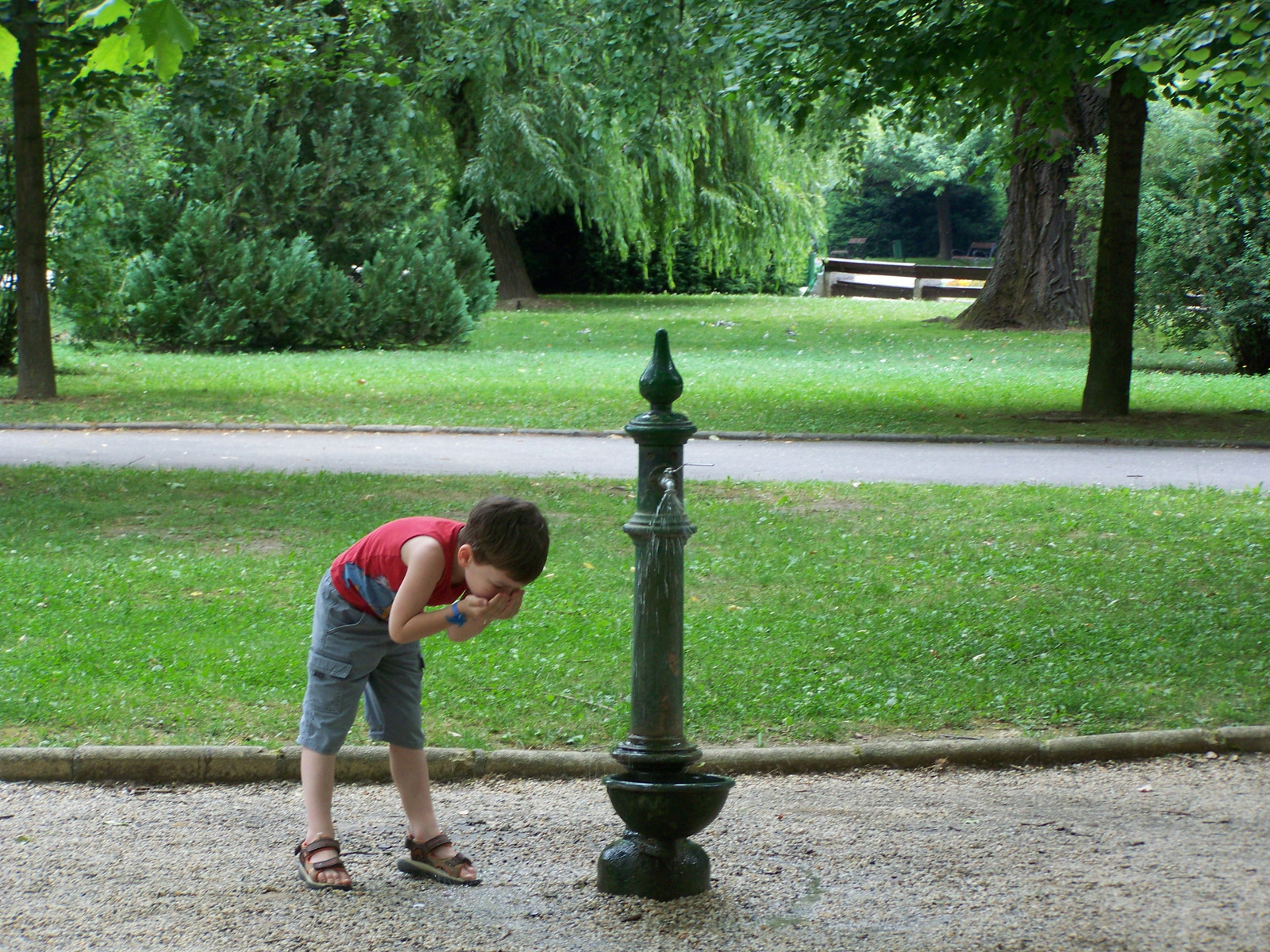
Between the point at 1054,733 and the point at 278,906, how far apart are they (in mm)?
2696

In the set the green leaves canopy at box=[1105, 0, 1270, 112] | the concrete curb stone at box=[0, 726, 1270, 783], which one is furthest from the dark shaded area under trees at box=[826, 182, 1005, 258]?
the concrete curb stone at box=[0, 726, 1270, 783]

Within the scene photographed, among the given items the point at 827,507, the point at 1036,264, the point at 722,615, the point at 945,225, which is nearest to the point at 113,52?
the point at 722,615

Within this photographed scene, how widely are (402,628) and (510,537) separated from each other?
0.35 metres

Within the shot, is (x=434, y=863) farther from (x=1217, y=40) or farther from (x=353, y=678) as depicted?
(x=1217, y=40)

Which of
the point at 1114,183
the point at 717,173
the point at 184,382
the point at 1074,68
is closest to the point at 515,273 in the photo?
the point at 717,173

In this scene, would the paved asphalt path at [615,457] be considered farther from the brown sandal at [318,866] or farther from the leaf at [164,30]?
the leaf at [164,30]

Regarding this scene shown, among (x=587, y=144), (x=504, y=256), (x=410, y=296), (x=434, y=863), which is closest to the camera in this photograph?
(x=434, y=863)

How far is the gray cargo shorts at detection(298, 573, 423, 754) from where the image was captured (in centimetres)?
344

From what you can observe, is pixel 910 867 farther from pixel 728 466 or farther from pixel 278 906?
pixel 728 466

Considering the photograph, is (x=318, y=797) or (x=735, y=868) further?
(x=735, y=868)

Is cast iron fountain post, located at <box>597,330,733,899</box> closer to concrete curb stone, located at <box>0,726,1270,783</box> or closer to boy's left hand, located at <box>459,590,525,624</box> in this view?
boy's left hand, located at <box>459,590,525,624</box>

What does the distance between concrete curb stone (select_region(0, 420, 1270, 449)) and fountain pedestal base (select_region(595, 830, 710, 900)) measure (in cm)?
812

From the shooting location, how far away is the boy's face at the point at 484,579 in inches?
125

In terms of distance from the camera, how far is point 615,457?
10516mm
